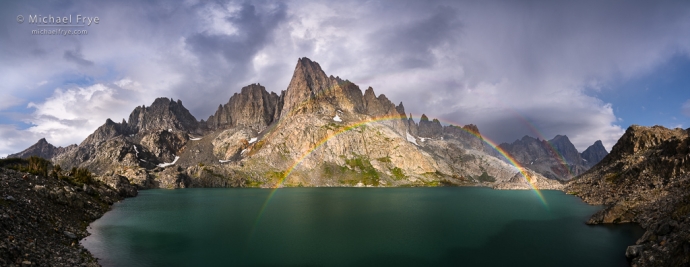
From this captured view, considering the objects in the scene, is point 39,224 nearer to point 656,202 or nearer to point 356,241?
point 356,241

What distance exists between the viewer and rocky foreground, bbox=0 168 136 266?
26.6 m

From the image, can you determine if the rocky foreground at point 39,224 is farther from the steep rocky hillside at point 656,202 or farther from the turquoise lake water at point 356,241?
the steep rocky hillside at point 656,202

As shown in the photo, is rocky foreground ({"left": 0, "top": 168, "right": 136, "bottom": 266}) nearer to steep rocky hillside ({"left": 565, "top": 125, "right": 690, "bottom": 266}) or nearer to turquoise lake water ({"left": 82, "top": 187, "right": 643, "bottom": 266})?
turquoise lake water ({"left": 82, "top": 187, "right": 643, "bottom": 266})

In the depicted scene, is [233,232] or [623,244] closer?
[623,244]

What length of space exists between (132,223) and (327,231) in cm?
4073

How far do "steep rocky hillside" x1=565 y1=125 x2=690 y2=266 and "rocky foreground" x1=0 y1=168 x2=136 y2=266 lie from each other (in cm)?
5571

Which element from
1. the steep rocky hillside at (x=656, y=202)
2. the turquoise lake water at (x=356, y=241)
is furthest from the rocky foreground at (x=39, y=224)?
the steep rocky hillside at (x=656, y=202)

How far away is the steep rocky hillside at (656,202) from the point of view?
105ft

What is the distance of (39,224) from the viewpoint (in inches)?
1457

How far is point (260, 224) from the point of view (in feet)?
211


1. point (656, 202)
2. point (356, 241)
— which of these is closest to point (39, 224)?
point (356, 241)

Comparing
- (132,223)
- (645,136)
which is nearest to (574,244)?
(132,223)

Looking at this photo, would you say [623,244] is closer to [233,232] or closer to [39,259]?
[233,232]

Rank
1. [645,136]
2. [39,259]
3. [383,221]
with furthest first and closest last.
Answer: [645,136], [383,221], [39,259]
